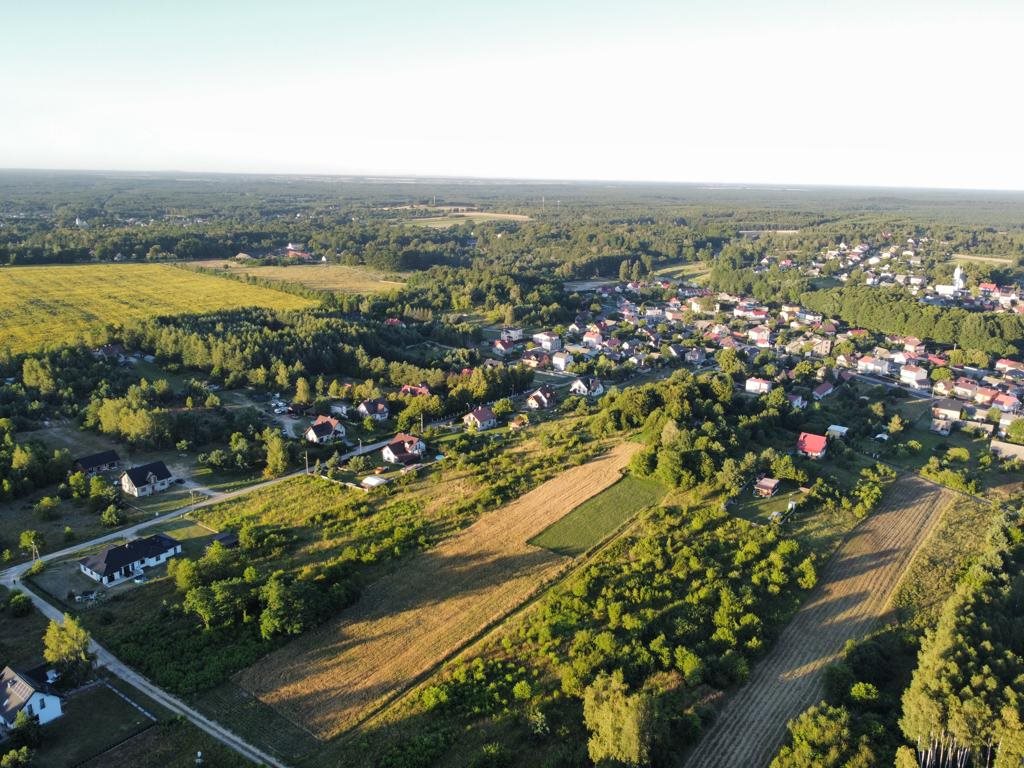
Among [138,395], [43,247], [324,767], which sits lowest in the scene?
[324,767]

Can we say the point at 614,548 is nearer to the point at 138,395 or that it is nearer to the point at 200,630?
the point at 200,630

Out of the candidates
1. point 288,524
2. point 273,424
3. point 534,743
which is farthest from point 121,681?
point 273,424

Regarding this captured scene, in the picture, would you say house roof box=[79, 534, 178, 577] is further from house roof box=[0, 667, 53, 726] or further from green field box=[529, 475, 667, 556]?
green field box=[529, 475, 667, 556]

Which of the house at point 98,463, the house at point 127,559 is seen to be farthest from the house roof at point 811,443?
the house at point 98,463

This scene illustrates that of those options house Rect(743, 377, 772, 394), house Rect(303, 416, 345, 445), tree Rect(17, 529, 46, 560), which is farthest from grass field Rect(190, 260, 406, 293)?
tree Rect(17, 529, 46, 560)

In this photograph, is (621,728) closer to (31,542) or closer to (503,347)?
(31,542)
